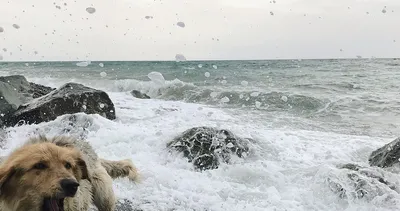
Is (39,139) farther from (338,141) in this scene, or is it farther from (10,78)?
(10,78)

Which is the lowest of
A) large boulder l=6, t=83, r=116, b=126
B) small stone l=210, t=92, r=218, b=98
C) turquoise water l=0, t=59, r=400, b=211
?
small stone l=210, t=92, r=218, b=98

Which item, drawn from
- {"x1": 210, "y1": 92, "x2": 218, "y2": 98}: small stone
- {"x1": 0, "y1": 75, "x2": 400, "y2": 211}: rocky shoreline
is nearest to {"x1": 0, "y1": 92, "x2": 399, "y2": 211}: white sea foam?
{"x1": 0, "y1": 75, "x2": 400, "y2": 211}: rocky shoreline

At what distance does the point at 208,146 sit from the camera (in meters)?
7.24

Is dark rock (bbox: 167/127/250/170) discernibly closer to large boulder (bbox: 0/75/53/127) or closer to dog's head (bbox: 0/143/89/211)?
dog's head (bbox: 0/143/89/211)

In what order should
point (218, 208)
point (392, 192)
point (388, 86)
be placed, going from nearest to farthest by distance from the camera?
point (218, 208) → point (392, 192) → point (388, 86)

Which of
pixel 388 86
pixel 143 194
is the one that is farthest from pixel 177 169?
pixel 388 86

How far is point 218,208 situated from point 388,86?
59.7 feet

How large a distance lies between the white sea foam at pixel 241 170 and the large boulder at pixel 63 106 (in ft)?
1.56

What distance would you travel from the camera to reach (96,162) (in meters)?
4.24

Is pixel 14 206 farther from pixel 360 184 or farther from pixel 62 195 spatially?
pixel 360 184

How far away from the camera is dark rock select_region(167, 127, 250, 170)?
22.7ft

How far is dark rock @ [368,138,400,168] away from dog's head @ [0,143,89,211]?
17.9 feet

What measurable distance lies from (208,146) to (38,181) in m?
A: 4.46

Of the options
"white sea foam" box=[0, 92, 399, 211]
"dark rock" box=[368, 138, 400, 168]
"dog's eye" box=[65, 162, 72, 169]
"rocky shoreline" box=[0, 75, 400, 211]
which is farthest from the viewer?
"dark rock" box=[368, 138, 400, 168]
